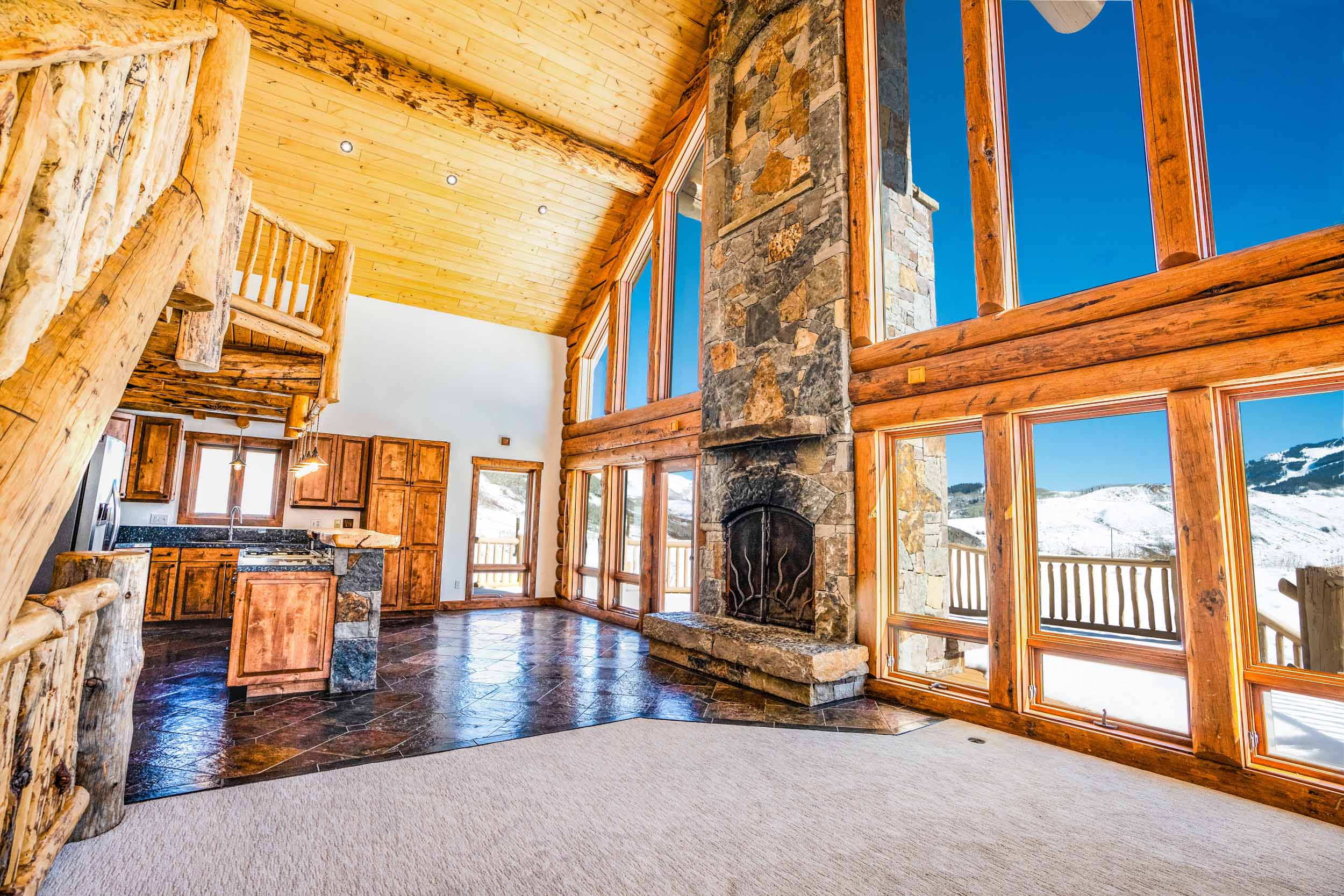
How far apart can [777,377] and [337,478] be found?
6.13 meters

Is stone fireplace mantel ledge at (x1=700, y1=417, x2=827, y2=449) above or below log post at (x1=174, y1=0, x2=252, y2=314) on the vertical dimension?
below

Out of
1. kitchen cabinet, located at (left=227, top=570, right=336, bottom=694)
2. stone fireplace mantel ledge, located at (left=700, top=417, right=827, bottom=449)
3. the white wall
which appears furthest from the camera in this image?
the white wall

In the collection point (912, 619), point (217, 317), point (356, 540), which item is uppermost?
point (217, 317)

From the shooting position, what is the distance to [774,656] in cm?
474

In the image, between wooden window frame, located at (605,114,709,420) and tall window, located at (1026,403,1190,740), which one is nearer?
tall window, located at (1026,403,1190,740)

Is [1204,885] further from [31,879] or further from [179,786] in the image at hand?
[179,786]

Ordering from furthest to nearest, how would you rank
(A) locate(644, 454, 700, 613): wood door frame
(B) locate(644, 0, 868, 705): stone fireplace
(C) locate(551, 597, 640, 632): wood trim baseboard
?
(C) locate(551, 597, 640, 632): wood trim baseboard
(A) locate(644, 454, 700, 613): wood door frame
(B) locate(644, 0, 868, 705): stone fireplace

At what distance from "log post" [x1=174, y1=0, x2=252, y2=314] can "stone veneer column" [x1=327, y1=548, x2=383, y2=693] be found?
8.31 ft

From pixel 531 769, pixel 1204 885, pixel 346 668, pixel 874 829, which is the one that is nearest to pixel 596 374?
pixel 346 668

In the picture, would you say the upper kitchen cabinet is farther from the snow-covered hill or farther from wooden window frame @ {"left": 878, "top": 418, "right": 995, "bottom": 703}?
the snow-covered hill

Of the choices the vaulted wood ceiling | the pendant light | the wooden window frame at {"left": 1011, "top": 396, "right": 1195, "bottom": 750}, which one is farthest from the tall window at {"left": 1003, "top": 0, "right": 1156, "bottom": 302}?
the pendant light

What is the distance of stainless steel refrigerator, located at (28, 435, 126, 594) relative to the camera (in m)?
4.07

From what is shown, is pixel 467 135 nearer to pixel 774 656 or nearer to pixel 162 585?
pixel 162 585

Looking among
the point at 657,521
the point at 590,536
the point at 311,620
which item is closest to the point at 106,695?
the point at 311,620
